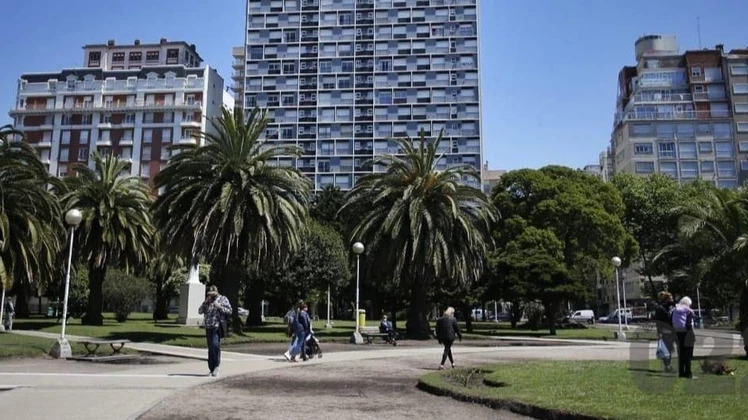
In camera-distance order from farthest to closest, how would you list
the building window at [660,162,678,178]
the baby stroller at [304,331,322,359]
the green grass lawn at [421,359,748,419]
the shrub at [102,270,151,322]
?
1. the building window at [660,162,678,178]
2. the shrub at [102,270,151,322]
3. the baby stroller at [304,331,322,359]
4. the green grass lawn at [421,359,748,419]

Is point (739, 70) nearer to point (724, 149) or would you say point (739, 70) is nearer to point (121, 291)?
point (724, 149)

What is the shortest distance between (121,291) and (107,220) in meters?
14.2

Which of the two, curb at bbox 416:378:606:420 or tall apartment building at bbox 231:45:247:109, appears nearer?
curb at bbox 416:378:606:420

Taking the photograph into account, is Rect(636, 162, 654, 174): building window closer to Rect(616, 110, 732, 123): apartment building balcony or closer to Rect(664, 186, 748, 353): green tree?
Rect(616, 110, 732, 123): apartment building balcony

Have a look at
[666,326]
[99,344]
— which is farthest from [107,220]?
[666,326]

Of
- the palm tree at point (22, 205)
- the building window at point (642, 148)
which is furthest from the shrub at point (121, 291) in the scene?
the building window at point (642, 148)

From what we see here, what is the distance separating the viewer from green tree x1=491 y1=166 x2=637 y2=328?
4931 centimetres

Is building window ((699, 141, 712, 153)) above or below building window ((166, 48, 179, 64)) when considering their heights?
below

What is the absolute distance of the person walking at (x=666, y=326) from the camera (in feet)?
47.1

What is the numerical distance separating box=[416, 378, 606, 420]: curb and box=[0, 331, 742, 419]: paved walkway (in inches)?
193

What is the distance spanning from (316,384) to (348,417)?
14.1 ft

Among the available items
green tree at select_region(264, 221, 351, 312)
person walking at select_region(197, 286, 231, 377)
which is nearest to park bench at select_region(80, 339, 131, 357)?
person walking at select_region(197, 286, 231, 377)

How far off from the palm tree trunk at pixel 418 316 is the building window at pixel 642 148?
75.3 m

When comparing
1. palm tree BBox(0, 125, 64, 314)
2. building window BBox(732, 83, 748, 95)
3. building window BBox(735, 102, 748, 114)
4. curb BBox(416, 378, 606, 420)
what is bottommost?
curb BBox(416, 378, 606, 420)
